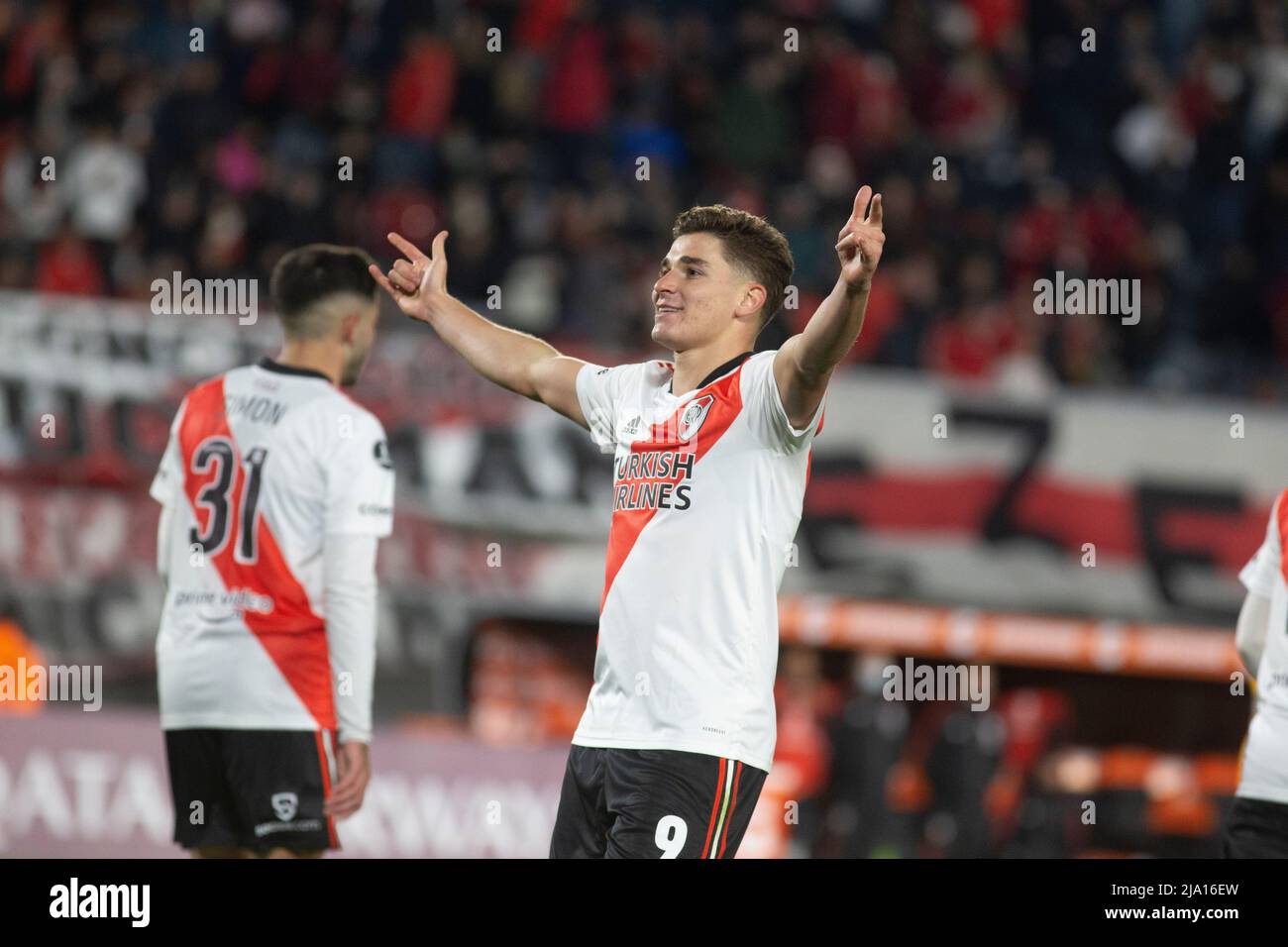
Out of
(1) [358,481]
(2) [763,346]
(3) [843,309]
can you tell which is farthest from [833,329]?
(2) [763,346]

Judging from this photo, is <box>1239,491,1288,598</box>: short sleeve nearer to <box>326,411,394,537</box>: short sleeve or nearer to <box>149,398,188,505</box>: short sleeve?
<box>326,411,394,537</box>: short sleeve

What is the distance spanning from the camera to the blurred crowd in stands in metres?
13.4

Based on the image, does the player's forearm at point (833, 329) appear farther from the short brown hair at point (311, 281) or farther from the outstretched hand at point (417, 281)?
the short brown hair at point (311, 281)

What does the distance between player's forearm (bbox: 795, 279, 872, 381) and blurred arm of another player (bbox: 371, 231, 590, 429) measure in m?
1.11

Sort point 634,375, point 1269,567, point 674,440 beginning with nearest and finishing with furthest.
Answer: point 674,440
point 634,375
point 1269,567

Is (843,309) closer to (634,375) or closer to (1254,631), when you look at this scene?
(634,375)

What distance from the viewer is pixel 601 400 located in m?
5.54

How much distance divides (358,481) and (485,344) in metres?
0.83

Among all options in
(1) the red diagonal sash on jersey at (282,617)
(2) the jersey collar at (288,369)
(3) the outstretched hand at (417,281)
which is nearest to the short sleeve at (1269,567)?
(3) the outstretched hand at (417,281)

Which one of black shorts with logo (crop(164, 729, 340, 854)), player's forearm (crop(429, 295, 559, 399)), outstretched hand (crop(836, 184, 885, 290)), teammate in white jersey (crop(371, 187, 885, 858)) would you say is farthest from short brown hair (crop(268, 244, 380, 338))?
outstretched hand (crop(836, 184, 885, 290))

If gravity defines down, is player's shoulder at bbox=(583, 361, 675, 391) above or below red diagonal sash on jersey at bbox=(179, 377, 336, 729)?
above

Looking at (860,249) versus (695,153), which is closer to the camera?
(860,249)

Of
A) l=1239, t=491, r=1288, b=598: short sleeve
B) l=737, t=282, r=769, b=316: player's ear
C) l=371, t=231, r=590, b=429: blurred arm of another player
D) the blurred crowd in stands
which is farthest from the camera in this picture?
the blurred crowd in stands
